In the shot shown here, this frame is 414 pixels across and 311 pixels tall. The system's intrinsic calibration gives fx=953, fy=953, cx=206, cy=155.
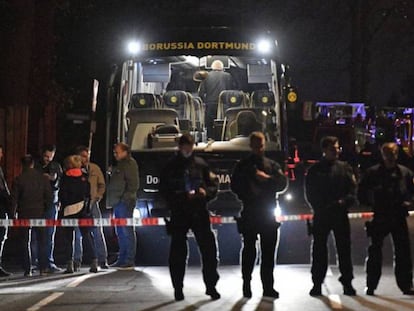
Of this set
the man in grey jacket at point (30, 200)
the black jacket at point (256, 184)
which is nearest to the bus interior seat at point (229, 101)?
the man in grey jacket at point (30, 200)

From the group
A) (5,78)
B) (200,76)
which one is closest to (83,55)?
(5,78)

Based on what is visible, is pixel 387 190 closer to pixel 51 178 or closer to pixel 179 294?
pixel 179 294

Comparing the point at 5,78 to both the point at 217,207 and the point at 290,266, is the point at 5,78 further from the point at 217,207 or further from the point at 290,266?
the point at 290,266

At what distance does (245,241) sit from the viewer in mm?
10430

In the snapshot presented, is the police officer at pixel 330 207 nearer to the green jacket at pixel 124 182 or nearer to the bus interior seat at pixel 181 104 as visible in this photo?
the green jacket at pixel 124 182

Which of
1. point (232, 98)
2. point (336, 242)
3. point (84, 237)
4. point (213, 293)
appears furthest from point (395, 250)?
point (232, 98)

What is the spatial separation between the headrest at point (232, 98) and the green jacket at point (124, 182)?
1.96 m

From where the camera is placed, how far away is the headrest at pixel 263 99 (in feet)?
47.6

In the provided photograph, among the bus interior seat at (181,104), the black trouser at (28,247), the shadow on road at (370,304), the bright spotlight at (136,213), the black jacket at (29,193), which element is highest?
the bus interior seat at (181,104)

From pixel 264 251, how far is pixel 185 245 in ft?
2.84

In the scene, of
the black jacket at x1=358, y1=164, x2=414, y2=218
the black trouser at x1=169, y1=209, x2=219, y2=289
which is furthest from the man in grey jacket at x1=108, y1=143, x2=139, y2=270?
the black jacket at x1=358, y1=164, x2=414, y2=218

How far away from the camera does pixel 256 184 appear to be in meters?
10.3

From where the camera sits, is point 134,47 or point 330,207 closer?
point 330,207

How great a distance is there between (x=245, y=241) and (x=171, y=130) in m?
4.17
